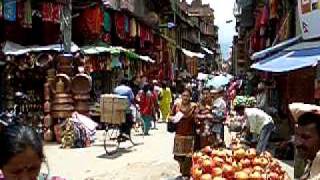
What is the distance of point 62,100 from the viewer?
1608 centimetres

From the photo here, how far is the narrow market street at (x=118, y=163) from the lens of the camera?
429 inches

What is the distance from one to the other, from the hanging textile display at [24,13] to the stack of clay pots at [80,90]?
8.66ft

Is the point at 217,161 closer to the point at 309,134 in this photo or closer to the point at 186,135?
the point at 309,134

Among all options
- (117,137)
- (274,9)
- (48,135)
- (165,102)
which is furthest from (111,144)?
(165,102)

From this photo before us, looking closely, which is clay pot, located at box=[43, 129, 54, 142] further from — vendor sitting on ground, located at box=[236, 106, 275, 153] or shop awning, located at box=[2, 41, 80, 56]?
vendor sitting on ground, located at box=[236, 106, 275, 153]

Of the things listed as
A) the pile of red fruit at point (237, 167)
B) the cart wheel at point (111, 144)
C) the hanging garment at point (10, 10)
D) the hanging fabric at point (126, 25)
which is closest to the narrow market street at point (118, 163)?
the cart wheel at point (111, 144)

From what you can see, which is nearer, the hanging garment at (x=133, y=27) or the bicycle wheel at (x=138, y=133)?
the bicycle wheel at (x=138, y=133)

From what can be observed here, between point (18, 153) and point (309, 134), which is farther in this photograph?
point (309, 134)

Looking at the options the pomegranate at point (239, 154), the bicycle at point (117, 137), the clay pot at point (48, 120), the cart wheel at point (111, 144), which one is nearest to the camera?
the pomegranate at point (239, 154)

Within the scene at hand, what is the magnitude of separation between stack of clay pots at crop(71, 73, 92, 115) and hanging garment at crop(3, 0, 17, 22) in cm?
243

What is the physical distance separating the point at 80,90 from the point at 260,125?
8.01 meters

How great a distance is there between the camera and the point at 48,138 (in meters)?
16.0

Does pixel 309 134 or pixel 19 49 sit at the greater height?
pixel 19 49

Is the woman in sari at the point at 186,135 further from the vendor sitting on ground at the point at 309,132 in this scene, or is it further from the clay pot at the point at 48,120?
the clay pot at the point at 48,120
